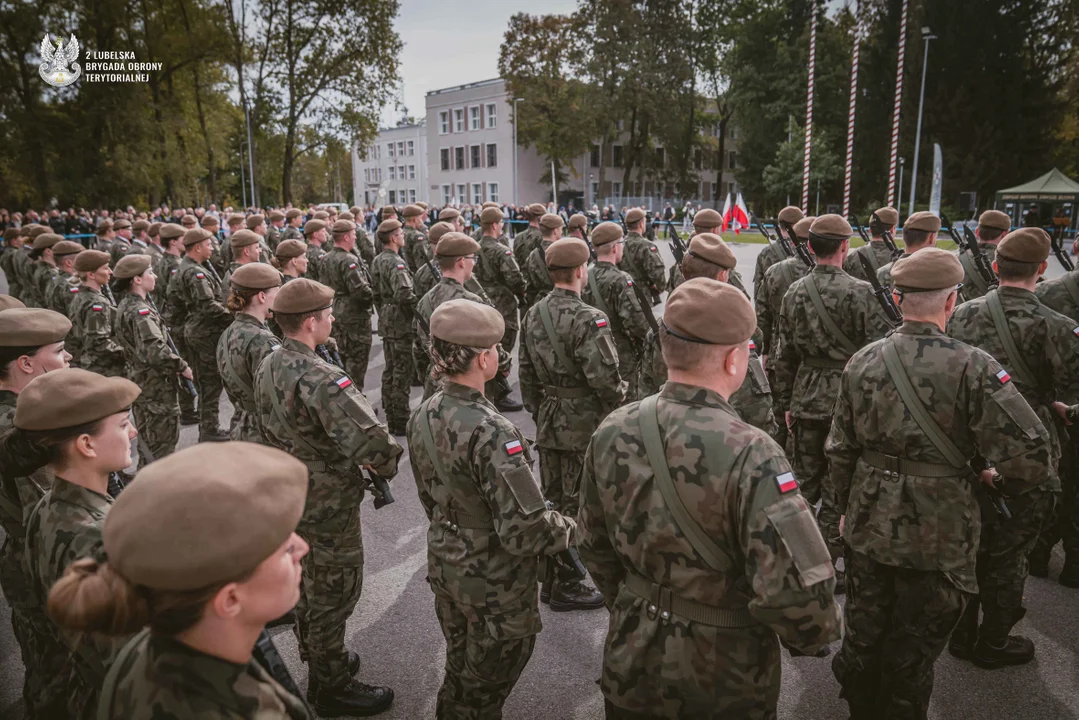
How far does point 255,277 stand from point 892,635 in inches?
172

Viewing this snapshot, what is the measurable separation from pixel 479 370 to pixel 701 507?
1.33 m

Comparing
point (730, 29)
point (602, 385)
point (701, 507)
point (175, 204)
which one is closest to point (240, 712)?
point (701, 507)

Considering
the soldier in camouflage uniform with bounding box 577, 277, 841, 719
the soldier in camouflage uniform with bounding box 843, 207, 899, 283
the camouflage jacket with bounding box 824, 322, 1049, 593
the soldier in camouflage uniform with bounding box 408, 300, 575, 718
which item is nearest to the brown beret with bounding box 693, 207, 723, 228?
the soldier in camouflage uniform with bounding box 843, 207, 899, 283

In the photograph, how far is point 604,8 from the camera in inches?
1907

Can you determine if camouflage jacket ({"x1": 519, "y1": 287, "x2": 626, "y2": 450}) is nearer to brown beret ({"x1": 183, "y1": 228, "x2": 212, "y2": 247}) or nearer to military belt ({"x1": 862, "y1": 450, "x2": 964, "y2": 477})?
military belt ({"x1": 862, "y1": 450, "x2": 964, "y2": 477})

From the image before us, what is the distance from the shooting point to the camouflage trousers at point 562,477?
5.29 metres

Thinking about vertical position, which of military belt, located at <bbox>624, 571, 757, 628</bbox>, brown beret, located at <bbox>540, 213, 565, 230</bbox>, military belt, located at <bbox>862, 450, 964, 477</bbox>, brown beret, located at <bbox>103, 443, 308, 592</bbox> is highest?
brown beret, located at <bbox>540, 213, 565, 230</bbox>

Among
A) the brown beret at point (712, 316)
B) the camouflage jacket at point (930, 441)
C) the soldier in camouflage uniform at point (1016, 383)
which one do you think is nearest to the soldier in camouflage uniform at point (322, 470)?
the brown beret at point (712, 316)

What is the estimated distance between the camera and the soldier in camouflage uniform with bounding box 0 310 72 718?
324 cm

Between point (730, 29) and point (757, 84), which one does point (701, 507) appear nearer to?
point (757, 84)

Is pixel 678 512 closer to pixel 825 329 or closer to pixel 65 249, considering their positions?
pixel 825 329

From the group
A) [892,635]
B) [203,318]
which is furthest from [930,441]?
[203,318]

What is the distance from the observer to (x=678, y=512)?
2.33 m

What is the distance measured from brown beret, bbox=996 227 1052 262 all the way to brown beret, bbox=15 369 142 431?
16.1 feet
